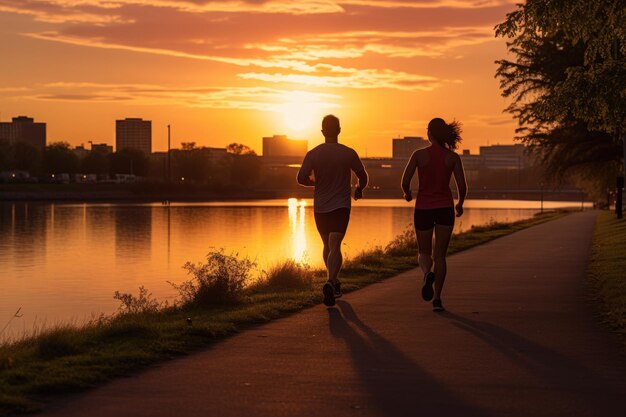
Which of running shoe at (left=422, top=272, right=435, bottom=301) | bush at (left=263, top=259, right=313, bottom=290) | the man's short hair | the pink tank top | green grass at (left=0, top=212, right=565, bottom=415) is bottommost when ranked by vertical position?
bush at (left=263, top=259, right=313, bottom=290)

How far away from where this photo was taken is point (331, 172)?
482 inches

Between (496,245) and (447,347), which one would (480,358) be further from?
(496,245)

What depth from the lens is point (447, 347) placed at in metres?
9.44

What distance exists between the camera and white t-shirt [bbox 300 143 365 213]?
40.1 ft

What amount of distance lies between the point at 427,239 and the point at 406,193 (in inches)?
23.4

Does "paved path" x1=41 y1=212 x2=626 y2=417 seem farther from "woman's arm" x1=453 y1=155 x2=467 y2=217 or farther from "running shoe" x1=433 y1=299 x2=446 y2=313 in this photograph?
"woman's arm" x1=453 y1=155 x2=467 y2=217

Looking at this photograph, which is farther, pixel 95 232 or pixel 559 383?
pixel 95 232

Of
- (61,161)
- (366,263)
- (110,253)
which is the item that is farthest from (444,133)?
(61,161)

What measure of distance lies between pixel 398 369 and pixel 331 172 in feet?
14.2

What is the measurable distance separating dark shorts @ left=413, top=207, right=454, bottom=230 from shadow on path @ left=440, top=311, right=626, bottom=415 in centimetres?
129

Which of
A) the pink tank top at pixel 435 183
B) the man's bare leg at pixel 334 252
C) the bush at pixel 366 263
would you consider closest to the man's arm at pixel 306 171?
the man's bare leg at pixel 334 252

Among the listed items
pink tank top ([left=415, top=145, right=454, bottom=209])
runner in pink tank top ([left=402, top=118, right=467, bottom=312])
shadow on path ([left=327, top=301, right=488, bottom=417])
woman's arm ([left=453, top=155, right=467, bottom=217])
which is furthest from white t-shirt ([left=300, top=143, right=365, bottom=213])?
shadow on path ([left=327, top=301, right=488, bottom=417])

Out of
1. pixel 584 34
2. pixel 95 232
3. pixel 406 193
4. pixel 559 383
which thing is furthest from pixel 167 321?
pixel 95 232

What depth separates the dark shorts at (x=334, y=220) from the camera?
12.2m
